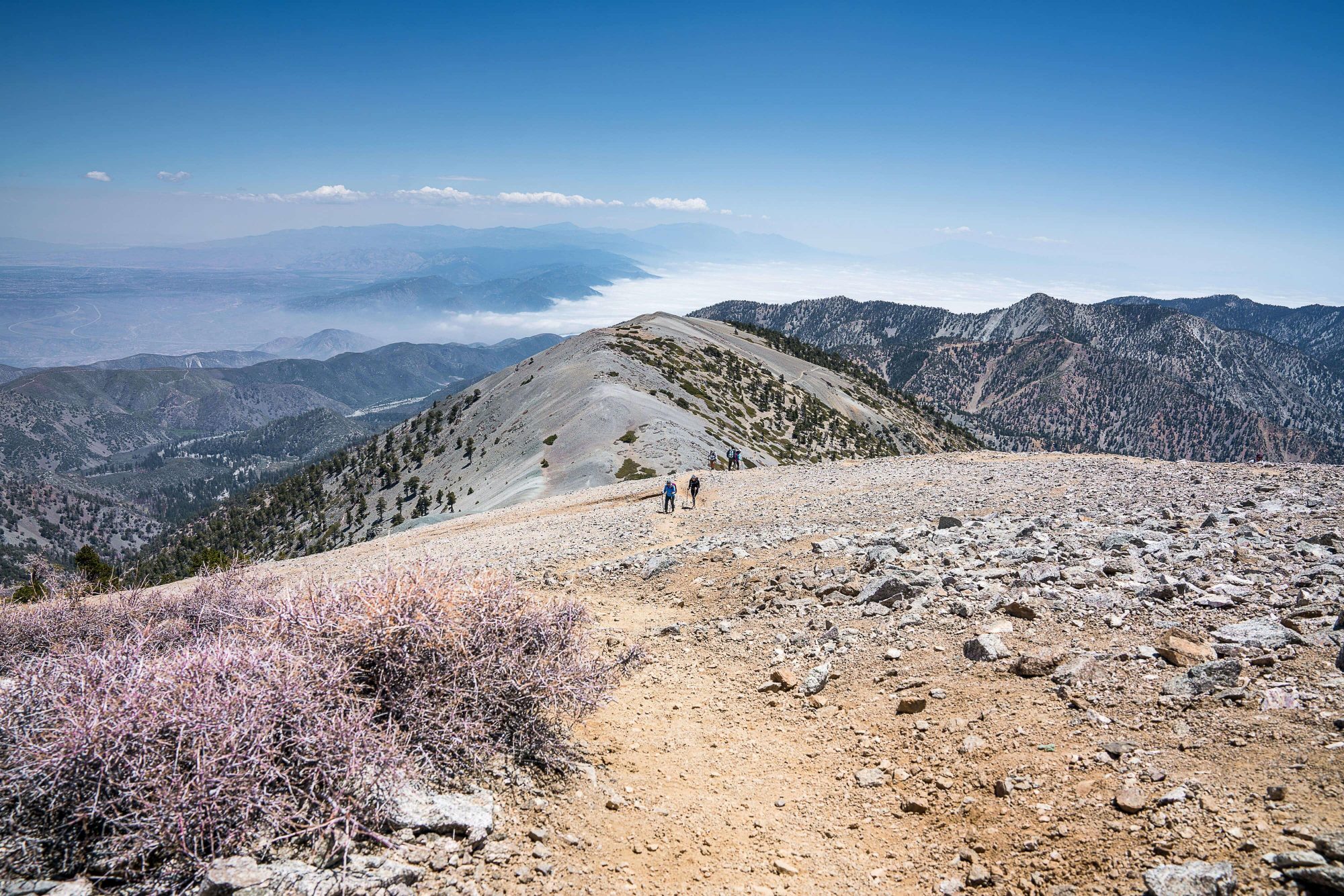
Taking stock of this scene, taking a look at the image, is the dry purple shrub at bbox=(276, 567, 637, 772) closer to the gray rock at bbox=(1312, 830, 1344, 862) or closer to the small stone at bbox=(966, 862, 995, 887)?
the small stone at bbox=(966, 862, 995, 887)

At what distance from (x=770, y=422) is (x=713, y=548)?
77982 millimetres

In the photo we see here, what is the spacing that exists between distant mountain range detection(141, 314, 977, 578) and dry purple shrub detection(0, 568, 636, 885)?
27.7m

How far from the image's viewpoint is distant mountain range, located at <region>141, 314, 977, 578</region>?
5309cm

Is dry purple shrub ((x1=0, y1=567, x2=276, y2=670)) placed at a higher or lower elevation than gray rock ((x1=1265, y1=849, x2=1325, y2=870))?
lower

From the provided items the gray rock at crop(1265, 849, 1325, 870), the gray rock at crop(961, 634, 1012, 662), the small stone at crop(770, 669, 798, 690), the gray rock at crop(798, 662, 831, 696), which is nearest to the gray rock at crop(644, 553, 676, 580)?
the small stone at crop(770, 669, 798, 690)

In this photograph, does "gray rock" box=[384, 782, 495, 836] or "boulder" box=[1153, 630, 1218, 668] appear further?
"boulder" box=[1153, 630, 1218, 668]

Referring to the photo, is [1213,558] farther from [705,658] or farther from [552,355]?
[552,355]

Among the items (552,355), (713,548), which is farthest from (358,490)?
(713,548)

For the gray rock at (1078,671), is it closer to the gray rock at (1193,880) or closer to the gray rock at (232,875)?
the gray rock at (1193,880)

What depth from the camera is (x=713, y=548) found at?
14172mm

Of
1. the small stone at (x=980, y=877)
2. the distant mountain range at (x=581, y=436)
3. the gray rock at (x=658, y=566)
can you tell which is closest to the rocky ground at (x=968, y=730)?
the small stone at (x=980, y=877)

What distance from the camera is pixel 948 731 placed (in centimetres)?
627

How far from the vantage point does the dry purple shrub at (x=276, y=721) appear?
389 centimetres

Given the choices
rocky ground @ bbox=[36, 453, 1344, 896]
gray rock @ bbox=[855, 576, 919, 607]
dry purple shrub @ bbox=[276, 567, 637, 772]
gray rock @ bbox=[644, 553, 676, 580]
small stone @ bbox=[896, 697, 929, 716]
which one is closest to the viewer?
rocky ground @ bbox=[36, 453, 1344, 896]
